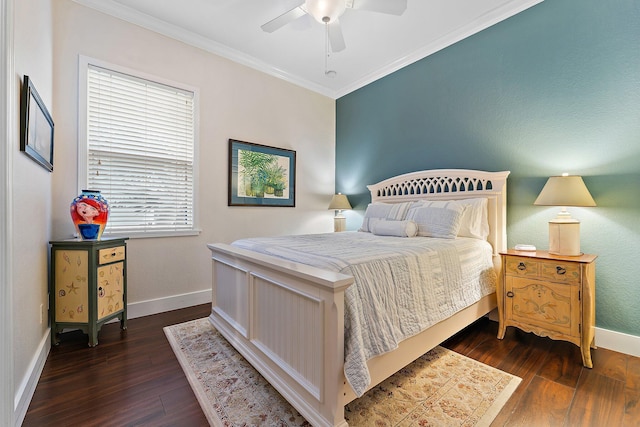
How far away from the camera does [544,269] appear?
2.12 meters

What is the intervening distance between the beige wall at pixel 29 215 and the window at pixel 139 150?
39 cm

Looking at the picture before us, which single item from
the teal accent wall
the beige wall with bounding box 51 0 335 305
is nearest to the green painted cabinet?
the beige wall with bounding box 51 0 335 305

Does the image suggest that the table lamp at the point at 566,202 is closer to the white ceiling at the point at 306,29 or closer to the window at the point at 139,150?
the white ceiling at the point at 306,29

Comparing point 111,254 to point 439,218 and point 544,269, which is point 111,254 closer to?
point 439,218

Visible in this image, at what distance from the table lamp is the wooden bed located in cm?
48

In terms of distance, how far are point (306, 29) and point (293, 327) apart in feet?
9.83

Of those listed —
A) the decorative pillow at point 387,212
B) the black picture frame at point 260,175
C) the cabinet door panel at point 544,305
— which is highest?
the black picture frame at point 260,175

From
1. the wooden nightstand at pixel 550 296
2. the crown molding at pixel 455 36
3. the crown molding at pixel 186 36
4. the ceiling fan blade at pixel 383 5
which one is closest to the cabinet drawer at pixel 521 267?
the wooden nightstand at pixel 550 296

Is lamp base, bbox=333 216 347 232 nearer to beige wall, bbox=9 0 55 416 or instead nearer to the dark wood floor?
the dark wood floor

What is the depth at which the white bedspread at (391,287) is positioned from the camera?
1319 mm

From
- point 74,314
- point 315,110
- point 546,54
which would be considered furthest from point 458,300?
point 315,110

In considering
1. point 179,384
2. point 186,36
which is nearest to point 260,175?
point 186,36

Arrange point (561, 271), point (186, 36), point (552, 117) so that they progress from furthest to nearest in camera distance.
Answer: point (186, 36), point (552, 117), point (561, 271)

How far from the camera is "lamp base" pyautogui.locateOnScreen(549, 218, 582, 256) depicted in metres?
2.12
